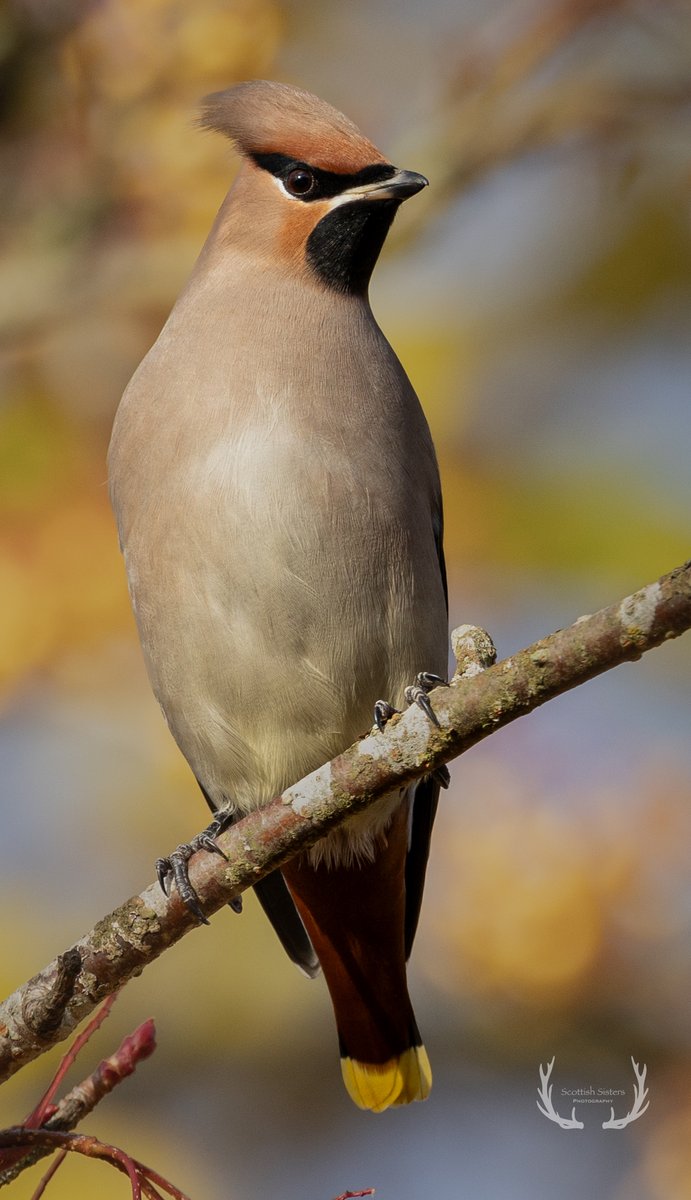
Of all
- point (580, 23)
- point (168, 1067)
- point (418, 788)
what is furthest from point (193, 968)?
point (580, 23)

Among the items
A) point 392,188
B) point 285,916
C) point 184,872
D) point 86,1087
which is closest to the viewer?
point 86,1087

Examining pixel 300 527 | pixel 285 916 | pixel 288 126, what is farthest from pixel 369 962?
pixel 288 126

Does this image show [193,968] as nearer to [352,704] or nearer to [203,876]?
[352,704]

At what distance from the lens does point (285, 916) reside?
14.2 feet

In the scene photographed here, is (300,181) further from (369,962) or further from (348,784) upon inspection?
(369,962)

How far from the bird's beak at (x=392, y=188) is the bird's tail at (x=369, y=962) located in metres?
1.59

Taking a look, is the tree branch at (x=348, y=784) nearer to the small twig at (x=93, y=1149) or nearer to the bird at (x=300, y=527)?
the bird at (x=300, y=527)

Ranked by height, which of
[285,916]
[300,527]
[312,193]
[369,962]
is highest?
[312,193]

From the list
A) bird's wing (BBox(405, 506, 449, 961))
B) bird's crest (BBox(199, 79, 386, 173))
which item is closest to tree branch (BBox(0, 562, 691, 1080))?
bird's wing (BBox(405, 506, 449, 961))

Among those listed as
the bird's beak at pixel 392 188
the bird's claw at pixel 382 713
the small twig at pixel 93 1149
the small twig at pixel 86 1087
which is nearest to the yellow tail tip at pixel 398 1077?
the bird's claw at pixel 382 713

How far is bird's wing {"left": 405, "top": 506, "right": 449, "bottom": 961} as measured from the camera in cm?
414
